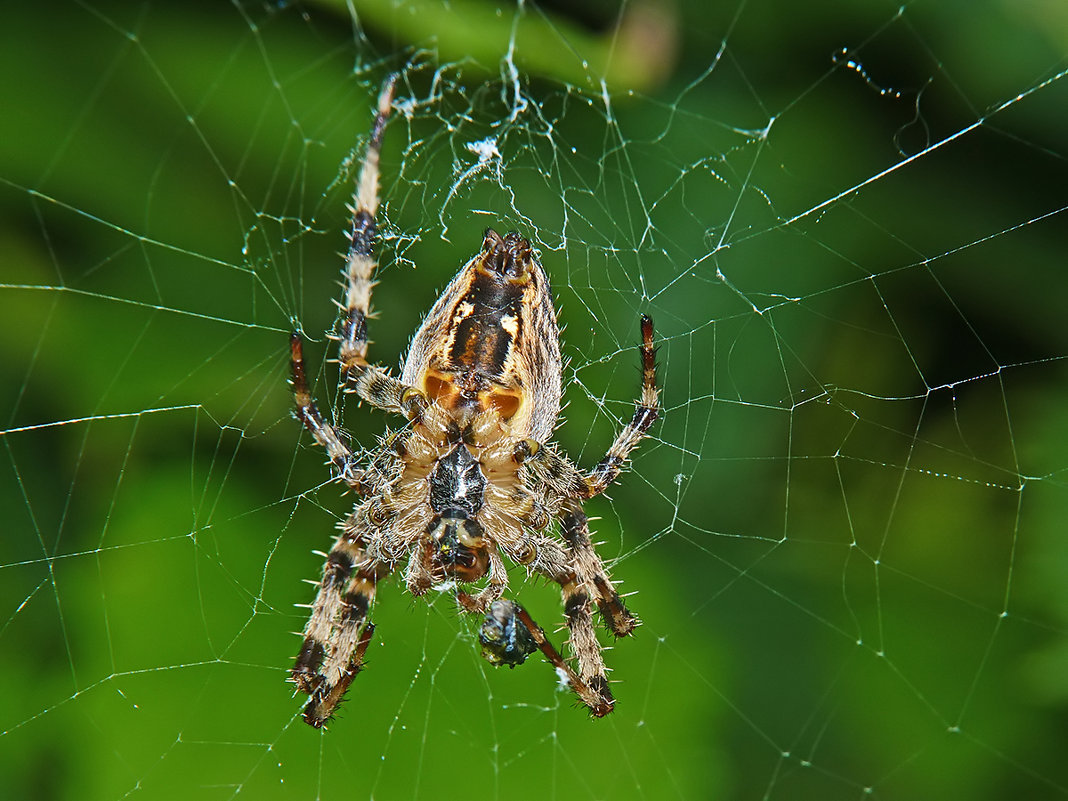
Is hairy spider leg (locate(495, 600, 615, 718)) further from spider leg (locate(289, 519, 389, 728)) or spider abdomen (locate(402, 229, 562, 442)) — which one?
spider abdomen (locate(402, 229, 562, 442))

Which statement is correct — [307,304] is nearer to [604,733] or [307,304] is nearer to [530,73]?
[530,73]

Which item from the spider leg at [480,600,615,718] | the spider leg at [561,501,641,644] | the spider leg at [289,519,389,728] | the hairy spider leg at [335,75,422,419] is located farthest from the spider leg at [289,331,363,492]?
the spider leg at [561,501,641,644]

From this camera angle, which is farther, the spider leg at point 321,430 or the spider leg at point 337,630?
the spider leg at point 337,630

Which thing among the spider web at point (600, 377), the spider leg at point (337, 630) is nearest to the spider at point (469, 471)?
the spider leg at point (337, 630)

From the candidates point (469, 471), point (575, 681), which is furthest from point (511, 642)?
point (469, 471)

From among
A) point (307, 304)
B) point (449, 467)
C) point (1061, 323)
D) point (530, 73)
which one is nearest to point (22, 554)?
point (307, 304)

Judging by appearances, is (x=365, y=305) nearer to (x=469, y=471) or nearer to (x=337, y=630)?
(x=469, y=471)

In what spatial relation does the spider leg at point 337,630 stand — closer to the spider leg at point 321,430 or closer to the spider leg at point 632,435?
the spider leg at point 321,430
